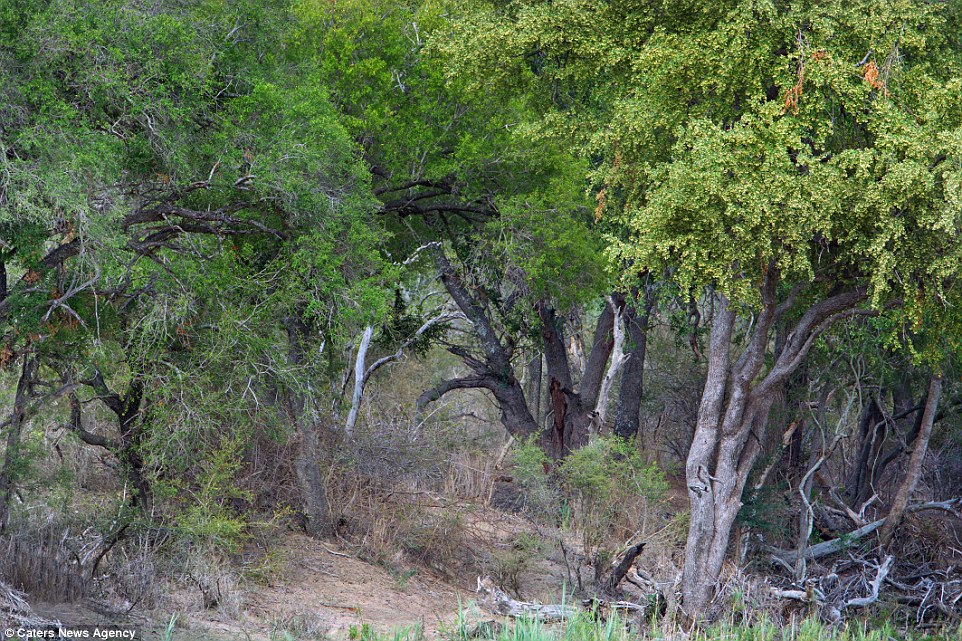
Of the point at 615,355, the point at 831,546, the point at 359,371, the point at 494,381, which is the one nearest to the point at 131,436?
the point at 359,371

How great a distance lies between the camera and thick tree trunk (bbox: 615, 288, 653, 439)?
18.0 m

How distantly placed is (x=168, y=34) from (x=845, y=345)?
11002 millimetres

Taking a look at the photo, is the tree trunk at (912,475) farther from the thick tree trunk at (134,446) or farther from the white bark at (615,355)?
the thick tree trunk at (134,446)

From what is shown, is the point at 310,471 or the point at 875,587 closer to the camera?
the point at 875,587

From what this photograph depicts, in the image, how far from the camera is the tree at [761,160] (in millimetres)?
9578

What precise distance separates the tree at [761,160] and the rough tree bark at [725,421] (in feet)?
0.06

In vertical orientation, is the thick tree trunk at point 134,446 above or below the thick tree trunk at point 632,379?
below

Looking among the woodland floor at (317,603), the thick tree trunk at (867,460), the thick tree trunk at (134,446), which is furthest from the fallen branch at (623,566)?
the thick tree trunk at (867,460)

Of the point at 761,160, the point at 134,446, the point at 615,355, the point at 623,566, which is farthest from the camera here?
the point at 615,355

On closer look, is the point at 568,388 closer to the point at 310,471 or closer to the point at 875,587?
the point at 310,471

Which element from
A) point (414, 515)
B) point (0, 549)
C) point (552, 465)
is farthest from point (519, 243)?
point (0, 549)

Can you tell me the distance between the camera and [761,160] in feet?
32.9

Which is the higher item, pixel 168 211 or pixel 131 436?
pixel 168 211

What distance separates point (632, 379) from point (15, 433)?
36.9 feet
